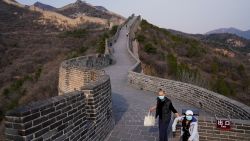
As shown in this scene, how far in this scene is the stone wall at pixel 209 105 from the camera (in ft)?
21.1

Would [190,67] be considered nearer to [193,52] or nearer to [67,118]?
[193,52]

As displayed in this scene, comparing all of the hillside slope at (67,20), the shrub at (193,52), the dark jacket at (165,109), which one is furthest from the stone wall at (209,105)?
the hillside slope at (67,20)

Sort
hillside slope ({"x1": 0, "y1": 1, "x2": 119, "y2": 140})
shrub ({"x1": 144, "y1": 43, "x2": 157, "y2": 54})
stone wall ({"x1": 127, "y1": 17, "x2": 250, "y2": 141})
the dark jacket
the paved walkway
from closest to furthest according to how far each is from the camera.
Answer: the dark jacket
stone wall ({"x1": 127, "y1": 17, "x2": 250, "y2": 141})
the paved walkway
hillside slope ({"x1": 0, "y1": 1, "x2": 119, "y2": 140})
shrub ({"x1": 144, "y1": 43, "x2": 157, "y2": 54})

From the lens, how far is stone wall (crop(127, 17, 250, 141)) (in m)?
6.43

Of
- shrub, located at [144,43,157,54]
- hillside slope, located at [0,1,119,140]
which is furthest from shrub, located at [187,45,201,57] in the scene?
hillside slope, located at [0,1,119,140]

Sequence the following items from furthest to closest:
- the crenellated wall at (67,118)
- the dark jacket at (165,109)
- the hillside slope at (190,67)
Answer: the hillside slope at (190,67) < the dark jacket at (165,109) < the crenellated wall at (67,118)

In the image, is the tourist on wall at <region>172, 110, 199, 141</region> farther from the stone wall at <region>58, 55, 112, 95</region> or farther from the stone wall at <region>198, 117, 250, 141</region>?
the stone wall at <region>58, 55, 112, 95</region>

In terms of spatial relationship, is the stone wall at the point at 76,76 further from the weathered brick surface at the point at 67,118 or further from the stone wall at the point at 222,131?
the stone wall at the point at 222,131

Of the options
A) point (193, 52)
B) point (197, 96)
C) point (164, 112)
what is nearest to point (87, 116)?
point (164, 112)

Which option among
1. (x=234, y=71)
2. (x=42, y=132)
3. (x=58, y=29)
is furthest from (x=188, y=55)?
(x=58, y=29)

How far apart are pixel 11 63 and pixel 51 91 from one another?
2696cm

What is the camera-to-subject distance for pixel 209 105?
31.1 feet

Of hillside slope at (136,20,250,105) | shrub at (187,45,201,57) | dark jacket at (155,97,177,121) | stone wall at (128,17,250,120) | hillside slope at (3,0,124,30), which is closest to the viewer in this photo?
dark jacket at (155,97,177,121)

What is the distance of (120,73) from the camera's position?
1859 cm
